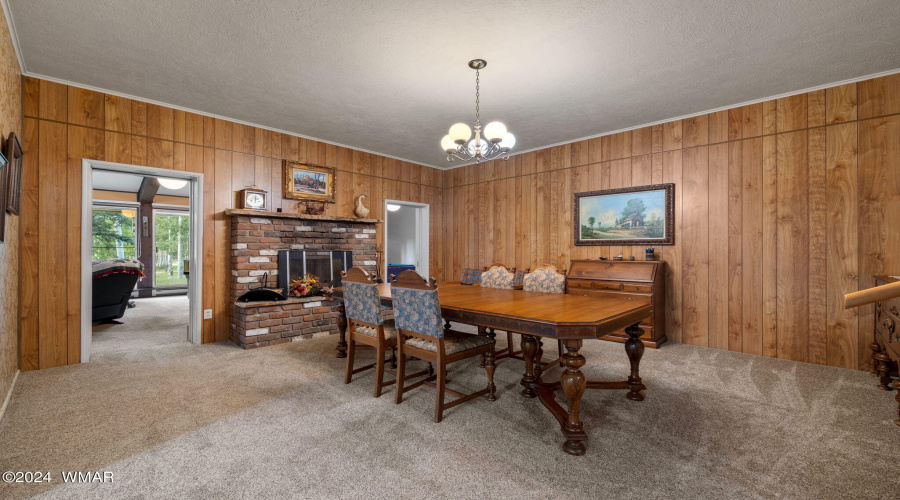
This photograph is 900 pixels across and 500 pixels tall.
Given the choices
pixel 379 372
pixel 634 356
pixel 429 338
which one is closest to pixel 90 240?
pixel 379 372

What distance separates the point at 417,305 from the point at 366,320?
1.88 feet

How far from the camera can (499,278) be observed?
3834mm

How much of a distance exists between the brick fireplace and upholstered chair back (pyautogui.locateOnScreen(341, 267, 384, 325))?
1.69 meters

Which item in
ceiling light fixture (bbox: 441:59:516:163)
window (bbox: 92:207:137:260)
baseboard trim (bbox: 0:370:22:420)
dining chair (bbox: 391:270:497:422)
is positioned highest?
ceiling light fixture (bbox: 441:59:516:163)

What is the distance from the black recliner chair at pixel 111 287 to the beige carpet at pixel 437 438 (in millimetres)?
2075

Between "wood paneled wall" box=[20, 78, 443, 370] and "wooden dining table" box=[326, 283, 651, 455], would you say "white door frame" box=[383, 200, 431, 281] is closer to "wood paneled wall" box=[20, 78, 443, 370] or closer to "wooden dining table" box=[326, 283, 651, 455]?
"wood paneled wall" box=[20, 78, 443, 370]

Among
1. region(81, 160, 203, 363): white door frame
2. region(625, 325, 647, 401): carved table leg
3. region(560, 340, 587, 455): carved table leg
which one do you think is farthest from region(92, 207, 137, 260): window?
region(625, 325, 647, 401): carved table leg

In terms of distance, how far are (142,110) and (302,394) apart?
3247 millimetres

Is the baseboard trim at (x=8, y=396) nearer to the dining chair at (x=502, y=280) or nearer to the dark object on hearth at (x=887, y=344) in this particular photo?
the dining chair at (x=502, y=280)

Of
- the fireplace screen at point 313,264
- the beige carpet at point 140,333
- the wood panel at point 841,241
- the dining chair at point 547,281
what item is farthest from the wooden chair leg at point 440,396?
the wood panel at point 841,241

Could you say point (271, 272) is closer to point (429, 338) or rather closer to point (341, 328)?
point (341, 328)

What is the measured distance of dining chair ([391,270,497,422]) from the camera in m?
2.34

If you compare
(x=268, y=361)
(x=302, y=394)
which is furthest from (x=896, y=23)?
(x=268, y=361)

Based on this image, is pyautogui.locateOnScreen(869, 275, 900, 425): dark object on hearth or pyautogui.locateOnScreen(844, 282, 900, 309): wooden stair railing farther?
pyautogui.locateOnScreen(869, 275, 900, 425): dark object on hearth
